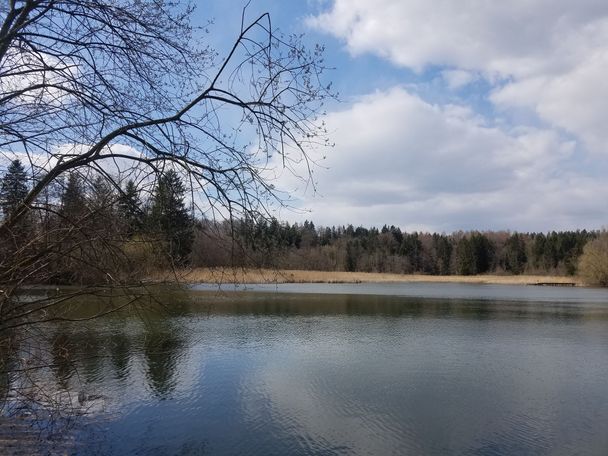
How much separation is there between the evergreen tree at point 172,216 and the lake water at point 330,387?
74cm

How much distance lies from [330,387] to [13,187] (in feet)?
25.3

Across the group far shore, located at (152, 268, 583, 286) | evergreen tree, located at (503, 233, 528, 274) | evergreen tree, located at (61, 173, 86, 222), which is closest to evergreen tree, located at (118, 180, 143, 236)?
evergreen tree, located at (61, 173, 86, 222)

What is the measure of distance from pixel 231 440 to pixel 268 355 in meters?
5.87

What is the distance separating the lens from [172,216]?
3.86 metres

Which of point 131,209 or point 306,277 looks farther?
point 306,277

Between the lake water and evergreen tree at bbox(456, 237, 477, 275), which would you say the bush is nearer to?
evergreen tree at bbox(456, 237, 477, 275)

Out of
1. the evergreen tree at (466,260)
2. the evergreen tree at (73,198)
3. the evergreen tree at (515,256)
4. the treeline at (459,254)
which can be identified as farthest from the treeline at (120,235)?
the evergreen tree at (515,256)

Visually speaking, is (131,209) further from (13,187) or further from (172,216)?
(13,187)

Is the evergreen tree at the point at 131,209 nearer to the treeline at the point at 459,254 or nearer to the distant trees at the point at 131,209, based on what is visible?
the distant trees at the point at 131,209

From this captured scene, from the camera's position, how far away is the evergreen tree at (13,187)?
3.72 metres

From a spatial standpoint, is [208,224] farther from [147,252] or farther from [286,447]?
[286,447]

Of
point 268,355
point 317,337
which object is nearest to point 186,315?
point 317,337

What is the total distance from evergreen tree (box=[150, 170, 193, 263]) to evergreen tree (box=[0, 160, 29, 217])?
3.19 feet

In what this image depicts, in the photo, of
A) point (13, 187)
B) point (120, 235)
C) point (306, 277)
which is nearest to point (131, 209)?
point (120, 235)
